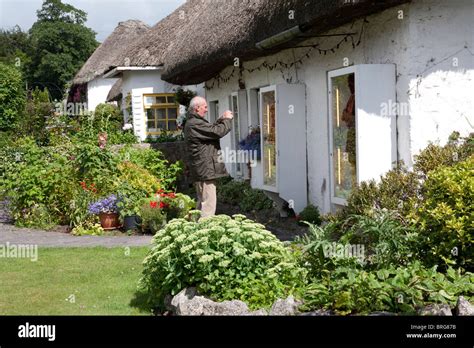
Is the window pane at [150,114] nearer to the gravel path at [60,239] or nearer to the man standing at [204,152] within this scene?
the gravel path at [60,239]

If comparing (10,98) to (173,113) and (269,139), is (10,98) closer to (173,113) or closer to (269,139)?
(173,113)

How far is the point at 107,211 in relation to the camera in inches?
433

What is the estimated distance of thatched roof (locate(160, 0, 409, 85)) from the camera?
8.16 m

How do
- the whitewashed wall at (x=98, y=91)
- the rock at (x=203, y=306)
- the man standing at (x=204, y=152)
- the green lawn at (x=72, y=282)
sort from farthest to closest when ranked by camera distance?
the whitewashed wall at (x=98, y=91), the man standing at (x=204, y=152), the green lawn at (x=72, y=282), the rock at (x=203, y=306)

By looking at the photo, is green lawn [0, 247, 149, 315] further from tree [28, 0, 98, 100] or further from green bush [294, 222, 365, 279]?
tree [28, 0, 98, 100]

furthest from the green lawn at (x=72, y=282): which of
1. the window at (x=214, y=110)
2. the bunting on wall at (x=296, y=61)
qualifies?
the window at (x=214, y=110)

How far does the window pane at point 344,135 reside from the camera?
863 centimetres

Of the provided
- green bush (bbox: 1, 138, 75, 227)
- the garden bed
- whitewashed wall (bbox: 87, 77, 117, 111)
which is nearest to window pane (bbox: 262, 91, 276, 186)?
the garden bed

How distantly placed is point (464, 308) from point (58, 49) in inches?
2110

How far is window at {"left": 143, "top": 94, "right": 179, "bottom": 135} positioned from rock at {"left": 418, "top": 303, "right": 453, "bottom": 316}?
18.6 m

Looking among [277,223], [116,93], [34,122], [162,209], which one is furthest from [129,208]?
[116,93]

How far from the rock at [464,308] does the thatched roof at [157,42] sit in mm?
16998
